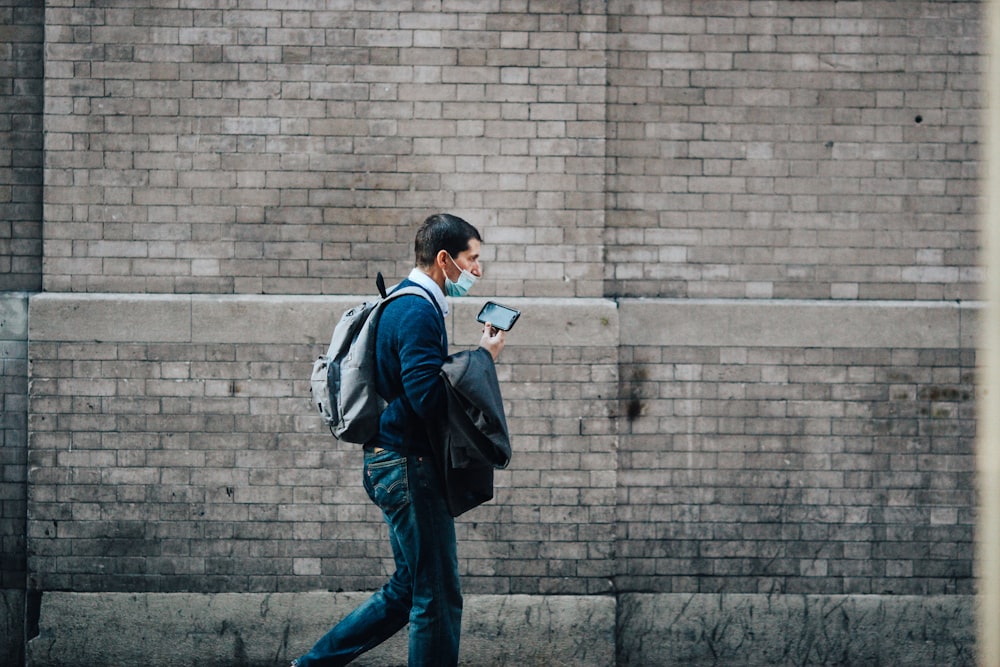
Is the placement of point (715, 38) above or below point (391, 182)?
above

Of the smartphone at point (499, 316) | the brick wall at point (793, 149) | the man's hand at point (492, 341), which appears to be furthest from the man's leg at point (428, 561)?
the brick wall at point (793, 149)

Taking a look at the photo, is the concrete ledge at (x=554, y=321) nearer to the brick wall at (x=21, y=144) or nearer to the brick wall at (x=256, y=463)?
the brick wall at (x=256, y=463)

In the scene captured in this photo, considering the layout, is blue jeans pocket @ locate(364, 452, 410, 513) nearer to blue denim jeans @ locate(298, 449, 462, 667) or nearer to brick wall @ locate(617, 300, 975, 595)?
blue denim jeans @ locate(298, 449, 462, 667)

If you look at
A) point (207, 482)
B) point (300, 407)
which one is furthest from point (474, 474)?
point (207, 482)

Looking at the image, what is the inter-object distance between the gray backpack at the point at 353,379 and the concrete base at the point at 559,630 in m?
1.79

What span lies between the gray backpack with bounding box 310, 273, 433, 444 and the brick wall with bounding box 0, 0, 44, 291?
2.46m

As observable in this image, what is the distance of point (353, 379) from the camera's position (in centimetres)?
389

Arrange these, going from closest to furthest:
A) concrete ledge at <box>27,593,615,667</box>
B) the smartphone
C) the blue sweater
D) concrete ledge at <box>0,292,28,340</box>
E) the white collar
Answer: the blue sweater < the smartphone < the white collar < concrete ledge at <box>27,593,615,667</box> < concrete ledge at <box>0,292,28,340</box>

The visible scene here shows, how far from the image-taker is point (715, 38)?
5.54 meters

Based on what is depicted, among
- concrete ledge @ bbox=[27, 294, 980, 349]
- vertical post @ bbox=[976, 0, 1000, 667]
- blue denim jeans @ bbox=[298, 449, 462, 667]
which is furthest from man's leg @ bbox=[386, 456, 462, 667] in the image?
A: vertical post @ bbox=[976, 0, 1000, 667]

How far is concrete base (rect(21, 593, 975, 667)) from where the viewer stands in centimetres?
530

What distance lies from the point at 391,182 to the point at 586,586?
2449mm

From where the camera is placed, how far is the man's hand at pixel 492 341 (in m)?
3.93

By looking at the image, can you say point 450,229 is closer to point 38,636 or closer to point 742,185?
point 742,185
